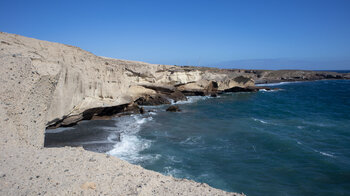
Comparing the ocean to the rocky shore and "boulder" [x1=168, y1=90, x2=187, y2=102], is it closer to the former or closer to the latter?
the rocky shore

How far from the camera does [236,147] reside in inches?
483

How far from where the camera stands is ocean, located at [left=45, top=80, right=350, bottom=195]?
346 inches

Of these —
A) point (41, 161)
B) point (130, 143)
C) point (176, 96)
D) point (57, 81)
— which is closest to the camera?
point (41, 161)

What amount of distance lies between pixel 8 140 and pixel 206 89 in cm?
3318

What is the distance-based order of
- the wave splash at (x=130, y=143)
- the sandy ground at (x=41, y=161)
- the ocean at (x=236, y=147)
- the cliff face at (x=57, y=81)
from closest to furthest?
the sandy ground at (x=41, y=161), the cliff face at (x=57, y=81), the ocean at (x=236, y=147), the wave splash at (x=130, y=143)

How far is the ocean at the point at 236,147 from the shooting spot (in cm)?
879

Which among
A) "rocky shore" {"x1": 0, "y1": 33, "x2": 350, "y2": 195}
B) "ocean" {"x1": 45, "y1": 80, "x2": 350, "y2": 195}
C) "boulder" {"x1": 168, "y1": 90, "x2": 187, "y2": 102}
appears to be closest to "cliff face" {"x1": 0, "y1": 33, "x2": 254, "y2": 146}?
"rocky shore" {"x1": 0, "y1": 33, "x2": 350, "y2": 195}

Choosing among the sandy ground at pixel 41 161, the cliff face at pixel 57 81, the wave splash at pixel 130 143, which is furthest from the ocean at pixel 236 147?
the sandy ground at pixel 41 161

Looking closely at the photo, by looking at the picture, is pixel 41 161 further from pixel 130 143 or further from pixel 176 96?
pixel 176 96

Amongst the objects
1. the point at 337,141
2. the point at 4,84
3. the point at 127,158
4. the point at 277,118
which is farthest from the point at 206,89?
the point at 4,84

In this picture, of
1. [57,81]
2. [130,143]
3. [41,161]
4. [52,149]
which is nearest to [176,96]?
[130,143]

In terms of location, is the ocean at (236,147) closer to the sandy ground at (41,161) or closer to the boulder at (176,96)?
the sandy ground at (41,161)

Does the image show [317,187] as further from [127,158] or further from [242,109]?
[242,109]

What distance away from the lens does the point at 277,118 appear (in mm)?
20094
